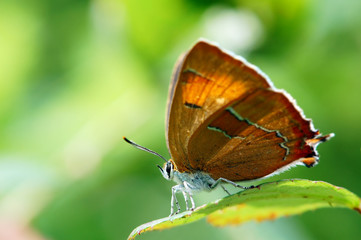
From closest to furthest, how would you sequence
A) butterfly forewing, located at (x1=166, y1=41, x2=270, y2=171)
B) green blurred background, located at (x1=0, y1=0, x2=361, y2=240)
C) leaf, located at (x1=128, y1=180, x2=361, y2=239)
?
leaf, located at (x1=128, y1=180, x2=361, y2=239)
butterfly forewing, located at (x1=166, y1=41, x2=270, y2=171)
green blurred background, located at (x1=0, y1=0, x2=361, y2=240)

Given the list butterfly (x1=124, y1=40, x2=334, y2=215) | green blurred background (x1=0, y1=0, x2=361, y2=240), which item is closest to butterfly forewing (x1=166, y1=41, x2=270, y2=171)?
butterfly (x1=124, y1=40, x2=334, y2=215)

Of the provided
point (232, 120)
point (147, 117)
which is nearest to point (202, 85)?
point (232, 120)

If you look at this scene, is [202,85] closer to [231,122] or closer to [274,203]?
[231,122]

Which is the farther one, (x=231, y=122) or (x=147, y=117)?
(x=147, y=117)

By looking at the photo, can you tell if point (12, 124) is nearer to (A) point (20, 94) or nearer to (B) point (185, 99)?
(A) point (20, 94)

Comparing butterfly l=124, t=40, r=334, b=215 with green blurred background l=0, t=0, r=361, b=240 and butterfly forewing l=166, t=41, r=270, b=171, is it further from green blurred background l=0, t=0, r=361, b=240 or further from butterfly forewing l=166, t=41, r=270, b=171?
green blurred background l=0, t=0, r=361, b=240

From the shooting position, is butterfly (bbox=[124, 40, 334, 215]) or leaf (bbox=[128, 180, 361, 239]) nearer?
leaf (bbox=[128, 180, 361, 239])
